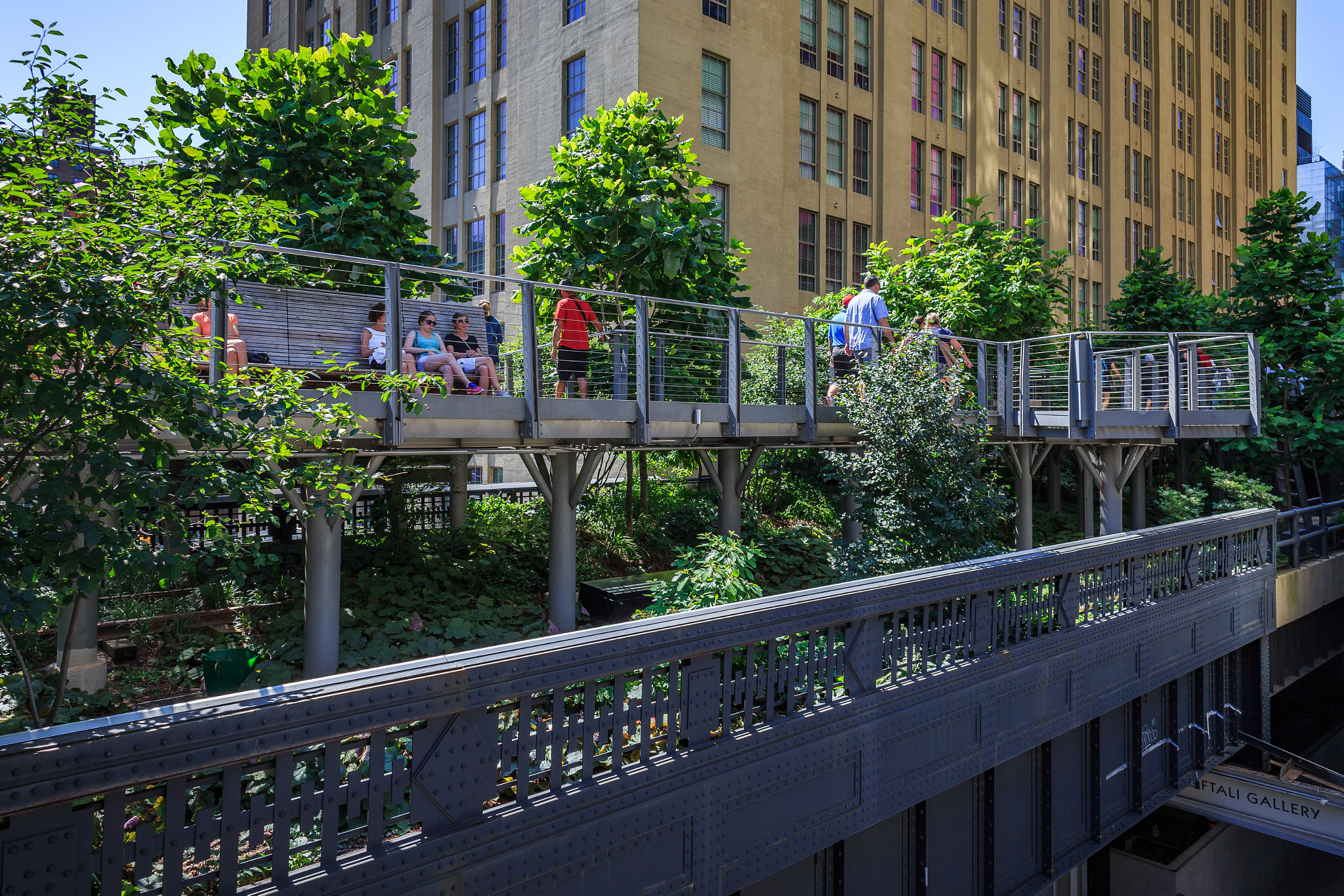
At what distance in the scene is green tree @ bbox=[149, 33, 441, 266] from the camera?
34.5 ft

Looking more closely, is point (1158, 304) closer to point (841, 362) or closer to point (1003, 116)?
point (1003, 116)

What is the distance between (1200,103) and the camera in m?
48.4

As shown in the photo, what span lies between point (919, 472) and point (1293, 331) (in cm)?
1547

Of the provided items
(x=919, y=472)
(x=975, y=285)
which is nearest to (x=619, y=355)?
(x=919, y=472)

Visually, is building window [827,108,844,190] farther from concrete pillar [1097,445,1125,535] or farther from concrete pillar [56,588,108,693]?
concrete pillar [56,588,108,693]

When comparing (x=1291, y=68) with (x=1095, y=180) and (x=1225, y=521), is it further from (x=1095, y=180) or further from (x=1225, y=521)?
(x=1225, y=521)

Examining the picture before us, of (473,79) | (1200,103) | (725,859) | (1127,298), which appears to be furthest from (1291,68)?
(725,859)

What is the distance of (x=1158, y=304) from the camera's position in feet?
80.5

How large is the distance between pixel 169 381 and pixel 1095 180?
1720 inches

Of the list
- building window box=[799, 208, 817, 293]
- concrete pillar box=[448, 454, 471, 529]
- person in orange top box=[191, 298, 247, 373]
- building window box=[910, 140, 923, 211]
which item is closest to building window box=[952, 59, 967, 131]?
building window box=[910, 140, 923, 211]

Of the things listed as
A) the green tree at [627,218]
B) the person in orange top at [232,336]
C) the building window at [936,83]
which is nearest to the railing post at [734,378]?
the green tree at [627,218]

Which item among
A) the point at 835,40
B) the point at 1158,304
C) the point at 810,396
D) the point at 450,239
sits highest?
the point at 835,40

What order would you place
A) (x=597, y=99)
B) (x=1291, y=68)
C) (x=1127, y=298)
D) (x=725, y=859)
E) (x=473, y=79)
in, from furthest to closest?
(x=1291, y=68)
(x=473, y=79)
(x=1127, y=298)
(x=597, y=99)
(x=725, y=859)

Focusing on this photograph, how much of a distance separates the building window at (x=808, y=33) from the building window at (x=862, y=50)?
1727 mm
